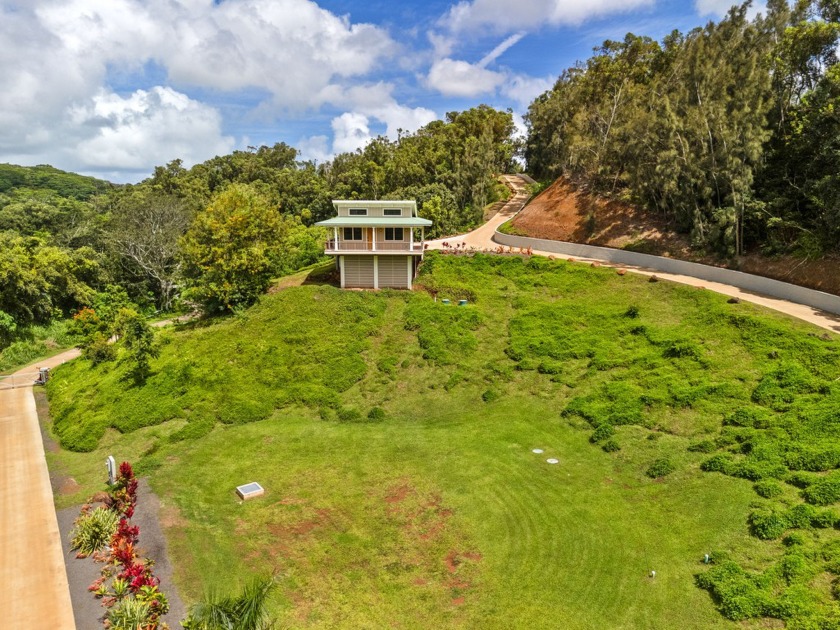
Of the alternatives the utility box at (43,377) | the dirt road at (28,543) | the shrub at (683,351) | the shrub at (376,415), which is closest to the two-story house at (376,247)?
the shrub at (376,415)

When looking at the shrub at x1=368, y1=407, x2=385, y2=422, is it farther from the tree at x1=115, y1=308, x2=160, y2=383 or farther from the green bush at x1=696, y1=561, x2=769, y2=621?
the green bush at x1=696, y1=561, x2=769, y2=621

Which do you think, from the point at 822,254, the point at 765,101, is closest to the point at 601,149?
the point at 765,101

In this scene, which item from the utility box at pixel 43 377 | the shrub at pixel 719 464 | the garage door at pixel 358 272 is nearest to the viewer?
the shrub at pixel 719 464

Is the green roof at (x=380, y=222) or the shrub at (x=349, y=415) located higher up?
the green roof at (x=380, y=222)

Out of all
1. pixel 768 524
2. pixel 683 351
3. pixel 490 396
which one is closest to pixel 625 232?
pixel 683 351

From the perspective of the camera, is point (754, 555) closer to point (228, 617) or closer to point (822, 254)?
point (228, 617)

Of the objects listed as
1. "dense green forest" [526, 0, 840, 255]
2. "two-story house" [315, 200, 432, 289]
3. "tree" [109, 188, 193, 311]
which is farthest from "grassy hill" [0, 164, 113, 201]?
"dense green forest" [526, 0, 840, 255]

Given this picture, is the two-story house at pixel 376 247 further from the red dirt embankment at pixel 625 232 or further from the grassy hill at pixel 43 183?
the grassy hill at pixel 43 183
